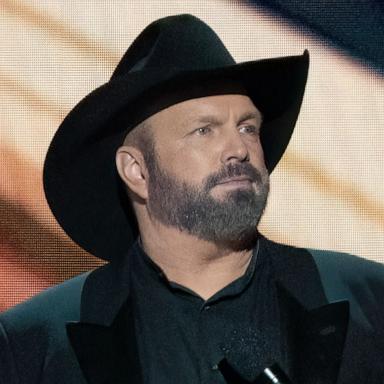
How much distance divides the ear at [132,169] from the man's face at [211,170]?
0.04 m

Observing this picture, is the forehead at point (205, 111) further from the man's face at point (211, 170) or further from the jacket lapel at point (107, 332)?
the jacket lapel at point (107, 332)

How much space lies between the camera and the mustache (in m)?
2.31

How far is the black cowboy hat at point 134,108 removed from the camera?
2.40 metres

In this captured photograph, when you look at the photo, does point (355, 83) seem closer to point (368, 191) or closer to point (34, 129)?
point (368, 191)

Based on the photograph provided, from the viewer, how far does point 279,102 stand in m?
2.56

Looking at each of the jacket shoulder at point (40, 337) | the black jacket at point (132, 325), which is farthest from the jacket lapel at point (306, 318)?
the jacket shoulder at point (40, 337)

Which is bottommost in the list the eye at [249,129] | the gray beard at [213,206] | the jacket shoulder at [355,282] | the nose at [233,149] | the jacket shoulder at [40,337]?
the jacket shoulder at [40,337]

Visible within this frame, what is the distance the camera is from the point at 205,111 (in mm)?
2381

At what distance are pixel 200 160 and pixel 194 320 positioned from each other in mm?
315

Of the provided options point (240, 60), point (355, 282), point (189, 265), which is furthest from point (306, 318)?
point (240, 60)

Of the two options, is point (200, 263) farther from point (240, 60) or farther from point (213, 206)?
point (240, 60)

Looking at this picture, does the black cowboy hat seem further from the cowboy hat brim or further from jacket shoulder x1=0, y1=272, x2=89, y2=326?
jacket shoulder x1=0, y1=272, x2=89, y2=326

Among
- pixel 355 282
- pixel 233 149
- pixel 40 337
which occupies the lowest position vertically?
pixel 40 337

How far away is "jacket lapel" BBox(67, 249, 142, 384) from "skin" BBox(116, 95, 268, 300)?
0.35 ft
